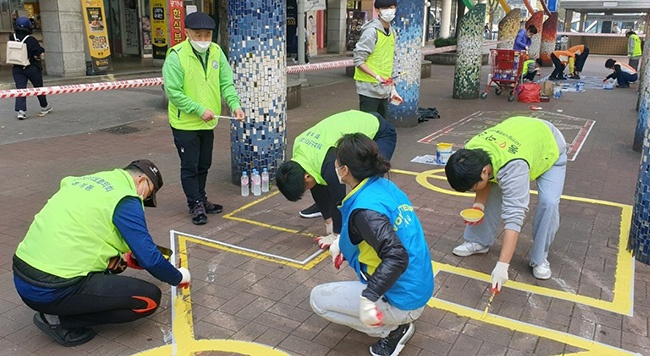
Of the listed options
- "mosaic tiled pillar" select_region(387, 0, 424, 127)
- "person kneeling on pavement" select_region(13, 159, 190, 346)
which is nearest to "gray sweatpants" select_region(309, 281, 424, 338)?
"person kneeling on pavement" select_region(13, 159, 190, 346)

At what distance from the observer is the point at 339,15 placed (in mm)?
24031

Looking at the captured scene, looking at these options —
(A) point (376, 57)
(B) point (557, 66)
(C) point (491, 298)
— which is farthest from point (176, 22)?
(B) point (557, 66)

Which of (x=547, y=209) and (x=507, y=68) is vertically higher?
(x=507, y=68)

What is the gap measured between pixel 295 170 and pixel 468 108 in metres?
8.77

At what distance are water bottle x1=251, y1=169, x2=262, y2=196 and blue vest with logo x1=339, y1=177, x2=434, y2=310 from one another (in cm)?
299

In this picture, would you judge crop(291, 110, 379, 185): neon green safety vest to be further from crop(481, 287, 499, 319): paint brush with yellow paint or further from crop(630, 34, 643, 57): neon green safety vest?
crop(630, 34, 643, 57): neon green safety vest

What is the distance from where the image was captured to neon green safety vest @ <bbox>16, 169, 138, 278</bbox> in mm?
2990

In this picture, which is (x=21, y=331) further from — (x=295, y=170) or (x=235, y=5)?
(x=235, y=5)

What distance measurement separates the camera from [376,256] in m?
2.94

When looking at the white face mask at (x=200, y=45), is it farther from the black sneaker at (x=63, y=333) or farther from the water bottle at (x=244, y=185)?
the black sneaker at (x=63, y=333)

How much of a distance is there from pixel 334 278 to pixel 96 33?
1223cm

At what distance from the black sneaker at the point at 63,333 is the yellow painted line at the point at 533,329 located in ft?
7.10

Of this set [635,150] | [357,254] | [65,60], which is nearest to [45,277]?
[357,254]

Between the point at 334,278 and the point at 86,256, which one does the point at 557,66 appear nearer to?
the point at 334,278
